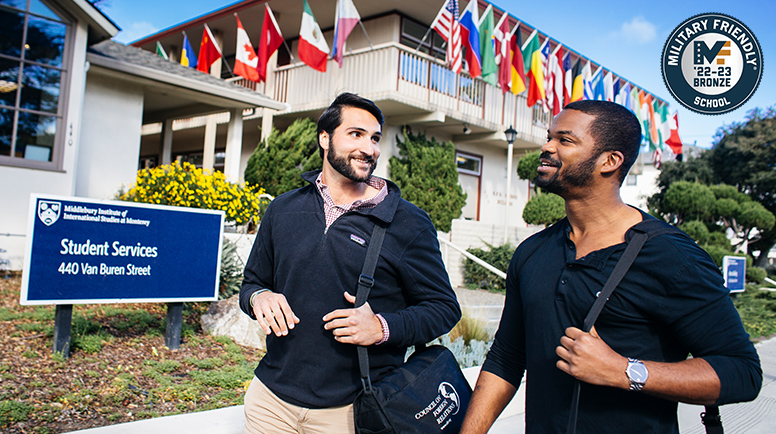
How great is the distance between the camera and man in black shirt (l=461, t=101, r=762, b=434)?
151cm

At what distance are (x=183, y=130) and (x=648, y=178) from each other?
34.6m

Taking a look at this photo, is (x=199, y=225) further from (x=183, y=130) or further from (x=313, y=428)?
(x=183, y=130)

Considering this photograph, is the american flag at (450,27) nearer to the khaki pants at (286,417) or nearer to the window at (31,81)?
the window at (31,81)

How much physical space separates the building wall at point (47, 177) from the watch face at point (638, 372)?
375 inches

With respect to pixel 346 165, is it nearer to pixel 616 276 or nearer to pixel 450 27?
Result: pixel 616 276

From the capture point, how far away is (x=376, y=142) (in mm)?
2520

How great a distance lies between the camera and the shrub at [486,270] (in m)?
13.0

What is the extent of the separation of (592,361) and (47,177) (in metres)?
→ 9.64

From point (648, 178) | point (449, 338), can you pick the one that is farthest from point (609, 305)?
point (648, 178)

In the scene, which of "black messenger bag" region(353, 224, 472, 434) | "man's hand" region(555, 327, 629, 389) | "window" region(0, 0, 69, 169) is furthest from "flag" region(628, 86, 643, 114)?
"man's hand" region(555, 327, 629, 389)

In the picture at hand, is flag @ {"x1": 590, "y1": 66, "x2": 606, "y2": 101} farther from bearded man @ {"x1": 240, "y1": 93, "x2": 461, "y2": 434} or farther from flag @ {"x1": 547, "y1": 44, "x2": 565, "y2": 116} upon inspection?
bearded man @ {"x1": 240, "y1": 93, "x2": 461, "y2": 434}

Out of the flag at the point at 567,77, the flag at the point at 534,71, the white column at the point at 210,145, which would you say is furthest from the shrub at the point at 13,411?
the flag at the point at 567,77

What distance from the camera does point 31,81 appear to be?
8898mm

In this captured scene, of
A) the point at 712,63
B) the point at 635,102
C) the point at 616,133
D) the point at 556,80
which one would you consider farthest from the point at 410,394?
the point at 635,102
